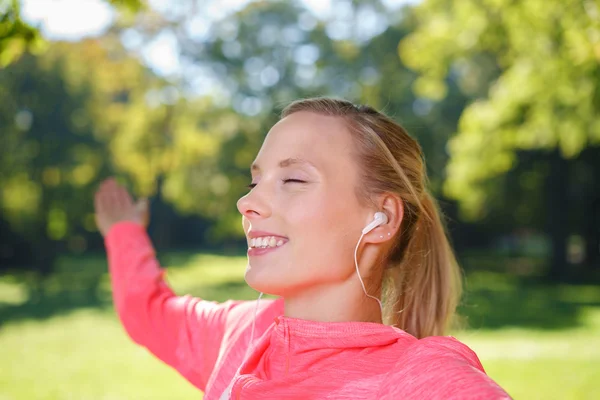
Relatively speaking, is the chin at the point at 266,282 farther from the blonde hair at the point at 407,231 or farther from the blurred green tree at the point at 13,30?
the blurred green tree at the point at 13,30

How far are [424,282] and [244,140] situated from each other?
16.0 m

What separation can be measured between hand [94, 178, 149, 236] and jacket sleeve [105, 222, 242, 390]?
0.04 metres

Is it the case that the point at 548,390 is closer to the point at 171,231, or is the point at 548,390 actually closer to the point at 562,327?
the point at 562,327

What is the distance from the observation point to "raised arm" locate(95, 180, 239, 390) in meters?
1.91

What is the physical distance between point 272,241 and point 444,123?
17514 millimetres

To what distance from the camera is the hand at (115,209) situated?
2.27 meters

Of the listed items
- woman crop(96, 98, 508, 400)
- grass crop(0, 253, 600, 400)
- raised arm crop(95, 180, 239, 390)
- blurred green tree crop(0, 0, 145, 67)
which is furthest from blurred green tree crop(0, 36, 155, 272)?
woman crop(96, 98, 508, 400)

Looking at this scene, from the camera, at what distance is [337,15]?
17781 millimetres

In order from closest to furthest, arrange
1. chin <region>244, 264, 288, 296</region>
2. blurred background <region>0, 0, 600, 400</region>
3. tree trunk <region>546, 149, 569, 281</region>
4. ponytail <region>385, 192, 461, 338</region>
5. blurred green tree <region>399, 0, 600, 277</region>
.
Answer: chin <region>244, 264, 288, 296</region>, ponytail <region>385, 192, 461, 338</region>, blurred green tree <region>399, 0, 600, 277</region>, blurred background <region>0, 0, 600, 400</region>, tree trunk <region>546, 149, 569, 281</region>

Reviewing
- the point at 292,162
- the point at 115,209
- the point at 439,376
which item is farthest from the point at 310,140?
the point at 115,209

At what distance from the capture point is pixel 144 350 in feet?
28.9

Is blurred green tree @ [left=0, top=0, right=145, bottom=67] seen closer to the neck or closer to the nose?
the nose

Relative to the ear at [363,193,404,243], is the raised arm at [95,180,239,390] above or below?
below

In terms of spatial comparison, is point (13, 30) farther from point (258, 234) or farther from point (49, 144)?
point (49, 144)
